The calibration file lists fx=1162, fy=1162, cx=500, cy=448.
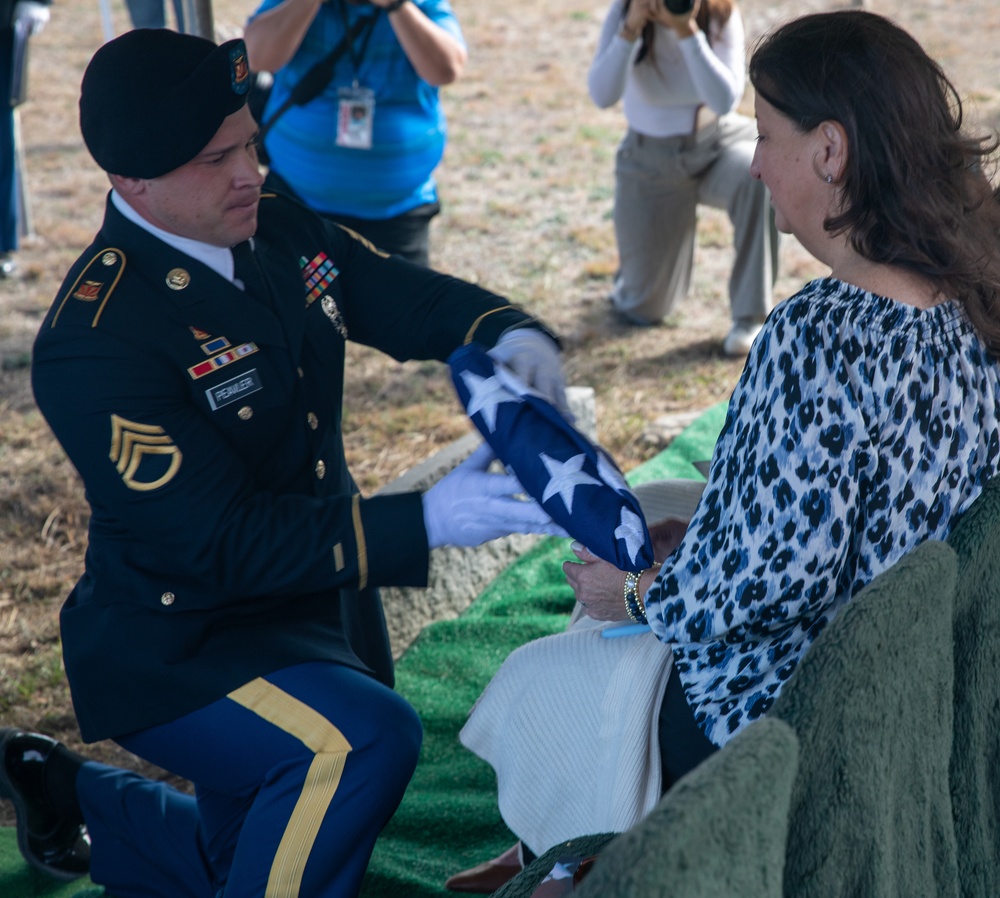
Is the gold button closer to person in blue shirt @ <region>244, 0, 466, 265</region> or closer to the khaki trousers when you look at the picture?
person in blue shirt @ <region>244, 0, 466, 265</region>

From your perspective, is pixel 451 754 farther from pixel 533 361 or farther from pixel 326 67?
pixel 326 67

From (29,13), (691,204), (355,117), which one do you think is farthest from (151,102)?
(29,13)

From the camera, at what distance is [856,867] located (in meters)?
1.10

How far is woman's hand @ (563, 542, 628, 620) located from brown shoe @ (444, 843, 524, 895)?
544 millimetres

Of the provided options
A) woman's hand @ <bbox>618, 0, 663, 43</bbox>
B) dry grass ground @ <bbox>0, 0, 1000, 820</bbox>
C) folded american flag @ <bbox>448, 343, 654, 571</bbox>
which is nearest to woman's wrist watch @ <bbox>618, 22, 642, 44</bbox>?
woman's hand @ <bbox>618, 0, 663, 43</bbox>

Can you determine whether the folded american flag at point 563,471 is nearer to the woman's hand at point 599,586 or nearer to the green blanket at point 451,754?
the woman's hand at point 599,586

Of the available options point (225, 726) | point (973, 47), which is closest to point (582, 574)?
point (225, 726)

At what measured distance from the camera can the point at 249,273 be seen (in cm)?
182

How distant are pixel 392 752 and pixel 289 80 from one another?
2.17 meters

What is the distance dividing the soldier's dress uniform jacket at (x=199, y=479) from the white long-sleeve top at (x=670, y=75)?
8.14 ft

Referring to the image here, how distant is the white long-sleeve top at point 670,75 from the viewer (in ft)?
13.4

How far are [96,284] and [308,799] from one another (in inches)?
31.4

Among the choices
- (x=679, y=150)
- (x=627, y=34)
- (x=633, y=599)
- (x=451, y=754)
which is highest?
(x=627, y=34)

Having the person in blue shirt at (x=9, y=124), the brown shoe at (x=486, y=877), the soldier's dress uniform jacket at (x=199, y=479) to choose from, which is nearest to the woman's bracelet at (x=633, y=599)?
the soldier's dress uniform jacket at (x=199, y=479)
